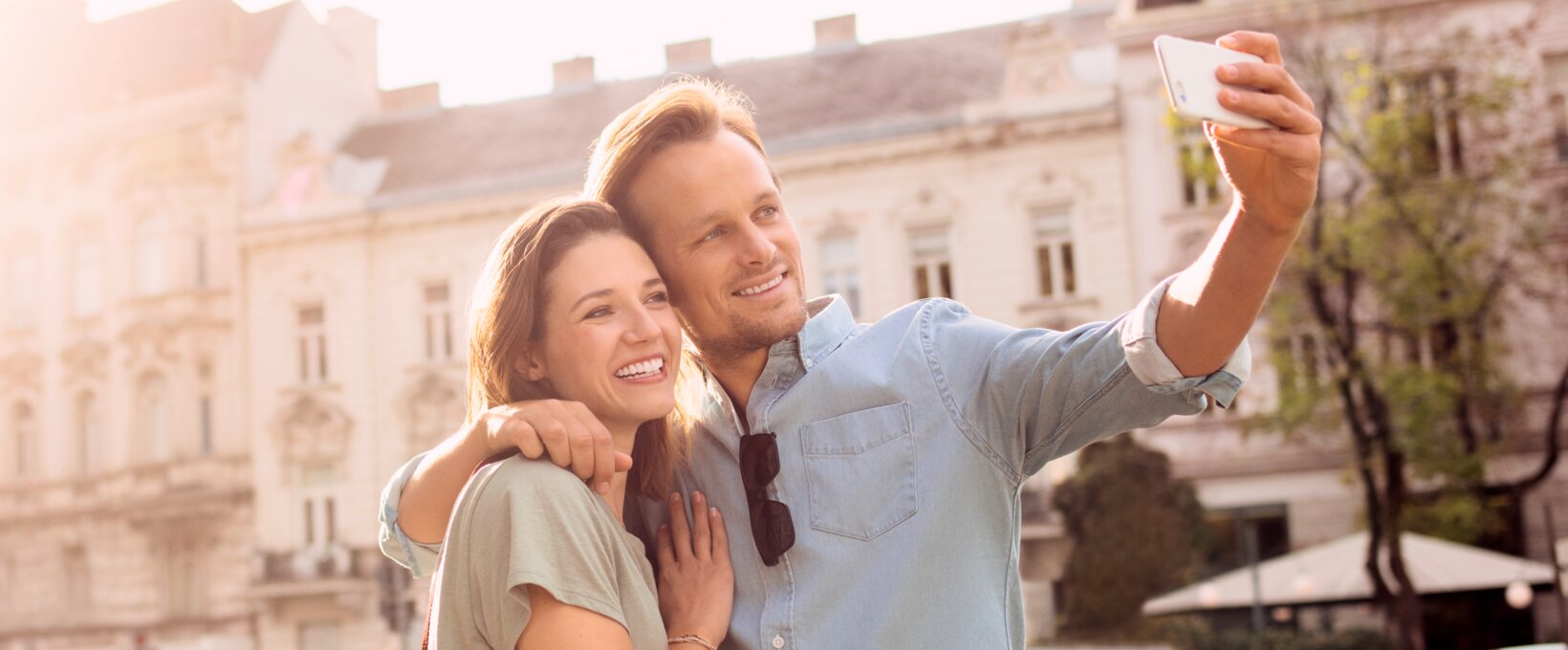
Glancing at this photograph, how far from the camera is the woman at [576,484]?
6.85 ft

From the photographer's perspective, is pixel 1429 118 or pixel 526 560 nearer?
pixel 526 560

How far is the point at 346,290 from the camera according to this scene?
2791 centimetres

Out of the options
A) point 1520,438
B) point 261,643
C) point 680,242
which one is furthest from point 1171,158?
point 680,242

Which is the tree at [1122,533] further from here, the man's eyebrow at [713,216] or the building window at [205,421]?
the man's eyebrow at [713,216]

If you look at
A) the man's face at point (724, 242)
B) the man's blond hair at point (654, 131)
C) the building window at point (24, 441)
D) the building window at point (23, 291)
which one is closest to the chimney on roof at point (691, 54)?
the building window at point (23, 291)

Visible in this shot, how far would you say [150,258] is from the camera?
29.8m

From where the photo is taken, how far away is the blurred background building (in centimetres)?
2262

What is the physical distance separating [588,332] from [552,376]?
0.11 metres

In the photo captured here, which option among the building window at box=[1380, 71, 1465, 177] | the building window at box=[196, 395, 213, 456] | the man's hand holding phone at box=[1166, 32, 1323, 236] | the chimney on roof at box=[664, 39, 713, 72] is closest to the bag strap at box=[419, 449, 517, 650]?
the man's hand holding phone at box=[1166, 32, 1323, 236]

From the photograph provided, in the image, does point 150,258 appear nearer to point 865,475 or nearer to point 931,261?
point 931,261

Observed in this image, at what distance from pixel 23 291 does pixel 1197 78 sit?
34181 millimetres

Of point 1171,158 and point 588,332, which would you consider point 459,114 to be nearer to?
point 1171,158

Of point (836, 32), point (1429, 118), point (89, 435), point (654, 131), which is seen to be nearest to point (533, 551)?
point (654, 131)

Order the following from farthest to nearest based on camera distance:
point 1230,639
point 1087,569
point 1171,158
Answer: point 1171,158
point 1087,569
point 1230,639
